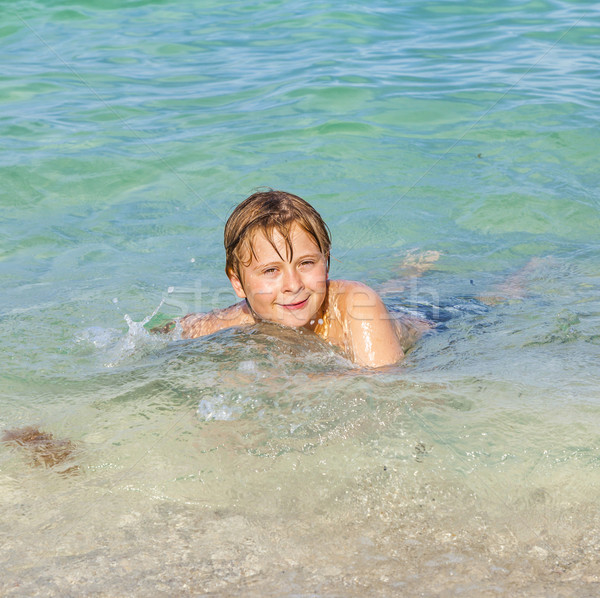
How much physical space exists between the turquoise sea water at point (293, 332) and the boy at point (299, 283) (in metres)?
0.16

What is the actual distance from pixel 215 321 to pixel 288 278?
868 mm

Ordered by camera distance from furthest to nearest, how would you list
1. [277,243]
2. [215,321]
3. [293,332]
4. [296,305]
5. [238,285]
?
1. [215,321]
2. [238,285]
3. [293,332]
4. [296,305]
5. [277,243]

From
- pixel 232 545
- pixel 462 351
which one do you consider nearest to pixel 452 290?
pixel 462 351

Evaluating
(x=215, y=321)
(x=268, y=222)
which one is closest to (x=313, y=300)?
(x=268, y=222)

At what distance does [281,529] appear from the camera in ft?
8.26

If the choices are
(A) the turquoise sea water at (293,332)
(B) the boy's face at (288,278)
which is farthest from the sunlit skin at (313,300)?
(A) the turquoise sea water at (293,332)

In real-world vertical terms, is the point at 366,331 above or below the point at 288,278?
below

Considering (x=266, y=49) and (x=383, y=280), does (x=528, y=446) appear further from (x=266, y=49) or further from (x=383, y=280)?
(x=266, y=49)

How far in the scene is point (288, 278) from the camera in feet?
12.4

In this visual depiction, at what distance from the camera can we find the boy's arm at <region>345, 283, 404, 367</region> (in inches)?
152

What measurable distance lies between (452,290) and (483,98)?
Answer: 439 cm

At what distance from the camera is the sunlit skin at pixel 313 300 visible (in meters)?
3.77

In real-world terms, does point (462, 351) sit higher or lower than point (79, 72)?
lower

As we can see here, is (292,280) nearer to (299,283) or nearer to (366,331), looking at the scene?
(299,283)
